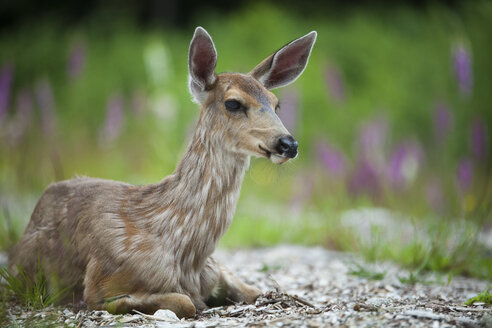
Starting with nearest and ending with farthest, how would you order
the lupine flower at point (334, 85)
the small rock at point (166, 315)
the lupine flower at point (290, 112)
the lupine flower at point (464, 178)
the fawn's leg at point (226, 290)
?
the small rock at point (166, 315), the fawn's leg at point (226, 290), the lupine flower at point (464, 178), the lupine flower at point (334, 85), the lupine flower at point (290, 112)

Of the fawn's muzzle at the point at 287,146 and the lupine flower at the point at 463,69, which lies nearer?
the fawn's muzzle at the point at 287,146

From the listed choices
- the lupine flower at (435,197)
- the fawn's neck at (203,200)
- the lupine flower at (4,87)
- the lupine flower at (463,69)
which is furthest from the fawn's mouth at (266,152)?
the lupine flower at (4,87)

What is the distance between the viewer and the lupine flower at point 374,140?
6.69 m

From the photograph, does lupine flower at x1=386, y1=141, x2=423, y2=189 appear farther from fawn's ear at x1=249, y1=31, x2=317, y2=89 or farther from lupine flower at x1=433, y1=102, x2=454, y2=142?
fawn's ear at x1=249, y1=31, x2=317, y2=89

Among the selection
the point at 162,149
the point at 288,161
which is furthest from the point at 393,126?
the point at 288,161

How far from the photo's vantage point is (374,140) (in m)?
6.74

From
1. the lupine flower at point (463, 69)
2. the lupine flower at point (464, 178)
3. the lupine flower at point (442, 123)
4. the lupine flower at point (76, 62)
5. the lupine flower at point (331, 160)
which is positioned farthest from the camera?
the lupine flower at point (331, 160)

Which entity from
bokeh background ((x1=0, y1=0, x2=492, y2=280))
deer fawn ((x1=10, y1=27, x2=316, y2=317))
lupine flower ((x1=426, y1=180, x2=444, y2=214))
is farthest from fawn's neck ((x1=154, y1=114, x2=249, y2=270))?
lupine flower ((x1=426, y1=180, x2=444, y2=214))

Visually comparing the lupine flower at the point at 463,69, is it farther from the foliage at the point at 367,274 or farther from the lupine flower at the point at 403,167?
the foliage at the point at 367,274

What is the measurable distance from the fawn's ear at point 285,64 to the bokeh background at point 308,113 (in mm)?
615

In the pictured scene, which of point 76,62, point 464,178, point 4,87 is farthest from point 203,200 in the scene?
point 4,87

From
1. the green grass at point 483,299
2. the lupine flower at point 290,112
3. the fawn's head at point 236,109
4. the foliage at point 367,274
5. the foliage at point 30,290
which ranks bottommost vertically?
the foliage at point 30,290

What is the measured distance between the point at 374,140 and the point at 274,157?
3755 millimetres

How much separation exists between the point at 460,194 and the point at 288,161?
120 inches
